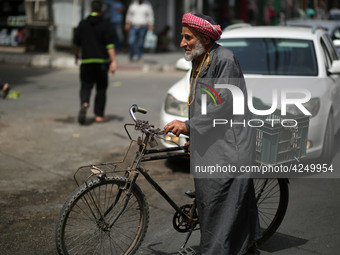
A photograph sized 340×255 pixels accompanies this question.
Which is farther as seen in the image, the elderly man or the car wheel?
the car wheel

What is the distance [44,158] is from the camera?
279 inches

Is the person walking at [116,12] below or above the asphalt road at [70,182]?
above

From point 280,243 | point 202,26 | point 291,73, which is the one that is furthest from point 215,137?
point 291,73

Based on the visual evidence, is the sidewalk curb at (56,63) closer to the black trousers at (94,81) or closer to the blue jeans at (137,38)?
the blue jeans at (137,38)

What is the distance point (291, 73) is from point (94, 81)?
3.39 metres

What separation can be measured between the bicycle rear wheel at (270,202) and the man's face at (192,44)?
3.87 feet

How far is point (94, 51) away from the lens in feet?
28.9

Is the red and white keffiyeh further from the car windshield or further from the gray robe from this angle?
the car windshield

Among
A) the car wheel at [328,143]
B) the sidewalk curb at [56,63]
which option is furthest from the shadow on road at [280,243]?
the sidewalk curb at [56,63]

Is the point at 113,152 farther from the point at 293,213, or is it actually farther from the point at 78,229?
the point at 78,229

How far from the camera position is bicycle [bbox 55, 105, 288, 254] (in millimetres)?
3725

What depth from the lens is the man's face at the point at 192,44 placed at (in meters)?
3.66

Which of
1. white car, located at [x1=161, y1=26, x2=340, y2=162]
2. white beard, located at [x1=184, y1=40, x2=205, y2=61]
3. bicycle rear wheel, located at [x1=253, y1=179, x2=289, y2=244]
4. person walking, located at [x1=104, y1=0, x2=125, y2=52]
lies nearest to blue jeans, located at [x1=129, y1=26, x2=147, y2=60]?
person walking, located at [x1=104, y1=0, x2=125, y2=52]

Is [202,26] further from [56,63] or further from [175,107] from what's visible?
[56,63]
